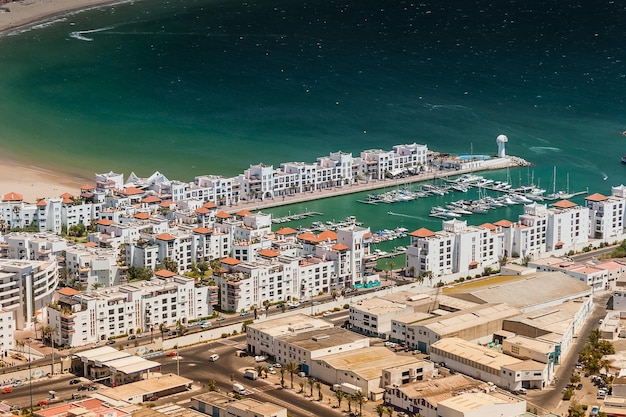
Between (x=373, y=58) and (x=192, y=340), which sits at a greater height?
(x=373, y=58)

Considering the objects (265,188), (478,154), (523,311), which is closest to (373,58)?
(478,154)

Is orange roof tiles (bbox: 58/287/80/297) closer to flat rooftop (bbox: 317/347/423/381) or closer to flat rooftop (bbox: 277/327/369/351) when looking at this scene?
flat rooftop (bbox: 277/327/369/351)

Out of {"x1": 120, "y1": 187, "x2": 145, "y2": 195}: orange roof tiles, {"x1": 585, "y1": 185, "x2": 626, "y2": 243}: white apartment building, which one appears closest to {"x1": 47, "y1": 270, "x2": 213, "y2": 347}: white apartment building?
{"x1": 120, "y1": 187, "x2": 145, "y2": 195}: orange roof tiles

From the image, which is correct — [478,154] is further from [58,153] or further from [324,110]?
[58,153]

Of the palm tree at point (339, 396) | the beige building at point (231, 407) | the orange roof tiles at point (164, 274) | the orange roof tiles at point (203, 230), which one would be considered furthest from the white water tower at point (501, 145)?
the beige building at point (231, 407)

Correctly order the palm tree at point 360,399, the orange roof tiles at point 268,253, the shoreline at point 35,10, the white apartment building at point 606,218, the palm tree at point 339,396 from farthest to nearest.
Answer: the shoreline at point 35,10 < the white apartment building at point 606,218 < the orange roof tiles at point 268,253 < the palm tree at point 339,396 < the palm tree at point 360,399

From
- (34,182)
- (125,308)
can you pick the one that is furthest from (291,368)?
(34,182)

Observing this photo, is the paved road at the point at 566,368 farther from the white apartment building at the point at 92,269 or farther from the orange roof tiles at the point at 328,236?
the white apartment building at the point at 92,269
